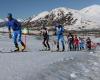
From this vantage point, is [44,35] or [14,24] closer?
[14,24]

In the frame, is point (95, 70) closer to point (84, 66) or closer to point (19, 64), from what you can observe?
point (84, 66)

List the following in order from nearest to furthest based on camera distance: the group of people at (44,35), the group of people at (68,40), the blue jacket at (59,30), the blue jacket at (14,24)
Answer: the blue jacket at (14,24), the group of people at (44,35), the blue jacket at (59,30), the group of people at (68,40)

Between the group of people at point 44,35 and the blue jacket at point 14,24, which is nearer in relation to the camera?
the blue jacket at point 14,24

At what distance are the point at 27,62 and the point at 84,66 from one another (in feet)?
10.6

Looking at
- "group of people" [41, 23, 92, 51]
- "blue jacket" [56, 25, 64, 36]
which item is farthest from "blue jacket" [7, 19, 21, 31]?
"blue jacket" [56, 25, 64, 36]

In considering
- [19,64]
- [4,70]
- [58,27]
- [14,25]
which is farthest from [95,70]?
[58,27]

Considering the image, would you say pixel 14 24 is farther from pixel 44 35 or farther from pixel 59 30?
pixel 44 35

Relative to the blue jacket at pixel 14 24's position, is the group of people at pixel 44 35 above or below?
below

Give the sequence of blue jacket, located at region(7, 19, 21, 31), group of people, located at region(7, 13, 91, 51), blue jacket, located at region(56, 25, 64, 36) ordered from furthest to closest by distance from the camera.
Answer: blue jacket, located at region(56, 25, 64, 36), group of people, located at region(7, 13, 91, 51), blue jacket, located at region(7, 19, 21, 31)

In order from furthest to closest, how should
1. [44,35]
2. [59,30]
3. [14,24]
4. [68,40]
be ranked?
[68,40], [44,35], [59,30], [14,24]

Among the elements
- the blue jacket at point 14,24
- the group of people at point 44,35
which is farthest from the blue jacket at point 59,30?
the blue jacket at point 14,24

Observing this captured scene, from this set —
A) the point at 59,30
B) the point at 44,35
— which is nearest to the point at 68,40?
the point at 44,35

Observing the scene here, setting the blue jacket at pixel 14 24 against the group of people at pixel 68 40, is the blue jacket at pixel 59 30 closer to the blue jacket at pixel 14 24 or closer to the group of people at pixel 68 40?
the group of people at pixel 68 40

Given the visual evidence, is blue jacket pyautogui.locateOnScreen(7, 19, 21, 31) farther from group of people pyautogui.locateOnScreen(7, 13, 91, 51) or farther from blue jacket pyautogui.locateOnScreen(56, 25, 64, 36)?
blue jacket pyautogui.locateOnScreen(56, 25, 64, 36)
